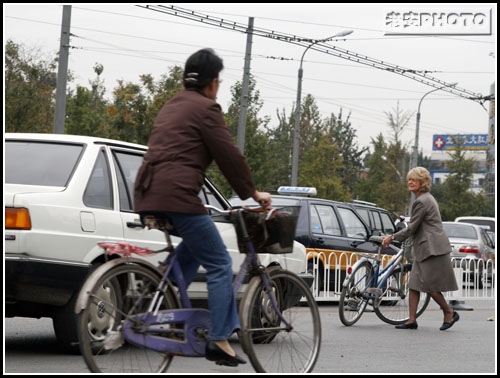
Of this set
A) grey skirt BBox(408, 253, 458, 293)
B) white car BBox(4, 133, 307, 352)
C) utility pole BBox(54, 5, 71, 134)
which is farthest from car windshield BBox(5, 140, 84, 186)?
utility pole BBox(54, 5, 71, 134)

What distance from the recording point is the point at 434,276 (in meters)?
11.5

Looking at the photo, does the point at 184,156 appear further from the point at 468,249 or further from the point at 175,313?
the point at 468,249

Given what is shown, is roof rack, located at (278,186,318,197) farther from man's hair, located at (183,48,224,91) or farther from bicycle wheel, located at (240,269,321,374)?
man's hair, located at (183,48,224,91)

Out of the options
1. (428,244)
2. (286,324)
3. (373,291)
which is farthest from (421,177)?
(286,324)

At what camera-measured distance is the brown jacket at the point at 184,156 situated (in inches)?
224

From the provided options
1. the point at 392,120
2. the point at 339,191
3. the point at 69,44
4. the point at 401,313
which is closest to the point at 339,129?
the point at 392,120

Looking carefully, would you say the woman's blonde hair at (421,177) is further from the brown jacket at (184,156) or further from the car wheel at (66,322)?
the brown jacket at (184,156)

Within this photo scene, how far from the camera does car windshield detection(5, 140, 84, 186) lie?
773 cm

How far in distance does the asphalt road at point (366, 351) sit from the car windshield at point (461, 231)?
47.7 feet

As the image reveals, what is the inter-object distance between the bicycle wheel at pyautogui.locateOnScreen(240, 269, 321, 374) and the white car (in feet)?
2.72

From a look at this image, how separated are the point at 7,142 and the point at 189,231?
2.89 meters

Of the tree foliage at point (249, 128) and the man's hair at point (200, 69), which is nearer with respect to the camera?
the man's hair at point (200, 69)

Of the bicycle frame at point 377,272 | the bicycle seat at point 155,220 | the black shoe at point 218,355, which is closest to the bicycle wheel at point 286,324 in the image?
the black shoe at point 218,355

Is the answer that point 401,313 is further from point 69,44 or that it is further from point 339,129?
point 339,129
